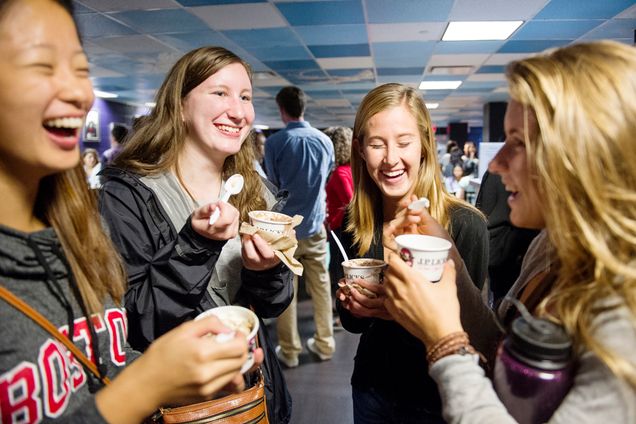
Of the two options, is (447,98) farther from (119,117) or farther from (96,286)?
(96,286)

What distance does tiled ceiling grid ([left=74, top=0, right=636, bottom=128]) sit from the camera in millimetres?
4531

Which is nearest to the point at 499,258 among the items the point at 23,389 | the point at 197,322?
the point at 197,322

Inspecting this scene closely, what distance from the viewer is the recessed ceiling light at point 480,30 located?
205 inches

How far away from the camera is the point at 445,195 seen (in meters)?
1.73

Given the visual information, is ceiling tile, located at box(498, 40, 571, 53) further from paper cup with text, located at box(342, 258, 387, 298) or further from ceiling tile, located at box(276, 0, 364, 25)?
paper cup with text, located at box(342, 258, 387, 298)

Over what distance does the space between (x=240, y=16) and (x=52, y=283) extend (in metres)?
4.59

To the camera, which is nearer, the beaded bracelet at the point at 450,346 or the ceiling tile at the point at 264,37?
the beaded bracelet at the point at 450,346

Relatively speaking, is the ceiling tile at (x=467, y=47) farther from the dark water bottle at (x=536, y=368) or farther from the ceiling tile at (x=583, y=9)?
the dark water bottle at (x=536, y=368)

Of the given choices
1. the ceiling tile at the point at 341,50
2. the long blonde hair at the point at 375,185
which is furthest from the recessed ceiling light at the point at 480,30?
the long blonde hair at the point at 375,185

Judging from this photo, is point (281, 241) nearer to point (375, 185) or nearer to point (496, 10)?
point (375, 185)

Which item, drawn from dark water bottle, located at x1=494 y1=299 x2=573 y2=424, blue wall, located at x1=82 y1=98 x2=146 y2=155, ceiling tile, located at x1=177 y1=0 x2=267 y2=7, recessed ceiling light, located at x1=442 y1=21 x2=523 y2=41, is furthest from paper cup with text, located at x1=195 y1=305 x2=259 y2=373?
blue wall, located at x1=82 y1=98 x2=146 y2=155

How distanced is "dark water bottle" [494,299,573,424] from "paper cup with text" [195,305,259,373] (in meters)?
0.50

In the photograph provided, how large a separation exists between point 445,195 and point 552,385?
1.07 m

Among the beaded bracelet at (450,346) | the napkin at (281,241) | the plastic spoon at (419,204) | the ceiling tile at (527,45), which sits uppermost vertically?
the ceiling tile at (527,45)
